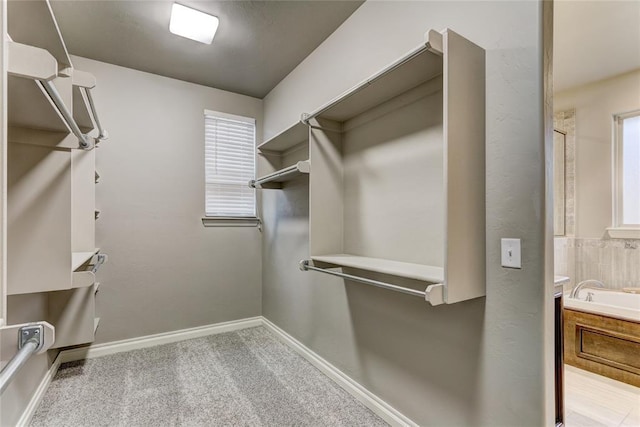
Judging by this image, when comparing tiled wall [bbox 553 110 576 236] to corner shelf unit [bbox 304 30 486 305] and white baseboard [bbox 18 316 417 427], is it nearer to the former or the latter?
corner shelf unit [bbox 304 30 486 305]

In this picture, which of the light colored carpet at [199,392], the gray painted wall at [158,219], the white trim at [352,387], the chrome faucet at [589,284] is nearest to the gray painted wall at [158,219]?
the gray painted wall at [158,219]

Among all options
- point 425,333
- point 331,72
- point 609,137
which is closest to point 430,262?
point 425,333

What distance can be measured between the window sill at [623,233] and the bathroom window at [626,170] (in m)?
0.06

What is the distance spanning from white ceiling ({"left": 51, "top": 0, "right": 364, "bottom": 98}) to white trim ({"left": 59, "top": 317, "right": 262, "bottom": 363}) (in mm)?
2483

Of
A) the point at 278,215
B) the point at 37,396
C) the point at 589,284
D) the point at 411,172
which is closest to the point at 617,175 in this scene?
the point at 589,284

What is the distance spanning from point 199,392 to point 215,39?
8.49 ft

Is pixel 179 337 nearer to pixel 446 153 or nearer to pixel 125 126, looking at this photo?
pixel 125 126

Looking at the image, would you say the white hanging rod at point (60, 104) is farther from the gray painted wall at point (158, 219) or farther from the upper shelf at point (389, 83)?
the upper shelf at point (389, 83)

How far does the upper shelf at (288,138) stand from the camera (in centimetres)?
240

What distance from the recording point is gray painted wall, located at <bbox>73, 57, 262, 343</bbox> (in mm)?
2814

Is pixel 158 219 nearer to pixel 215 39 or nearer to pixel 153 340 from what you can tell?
pixel 153 340

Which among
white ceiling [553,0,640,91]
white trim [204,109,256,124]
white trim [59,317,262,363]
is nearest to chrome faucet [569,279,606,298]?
white ceiling [553,0,640,91]

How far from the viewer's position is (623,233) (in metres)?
3.15

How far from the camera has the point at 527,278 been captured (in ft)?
4.00
